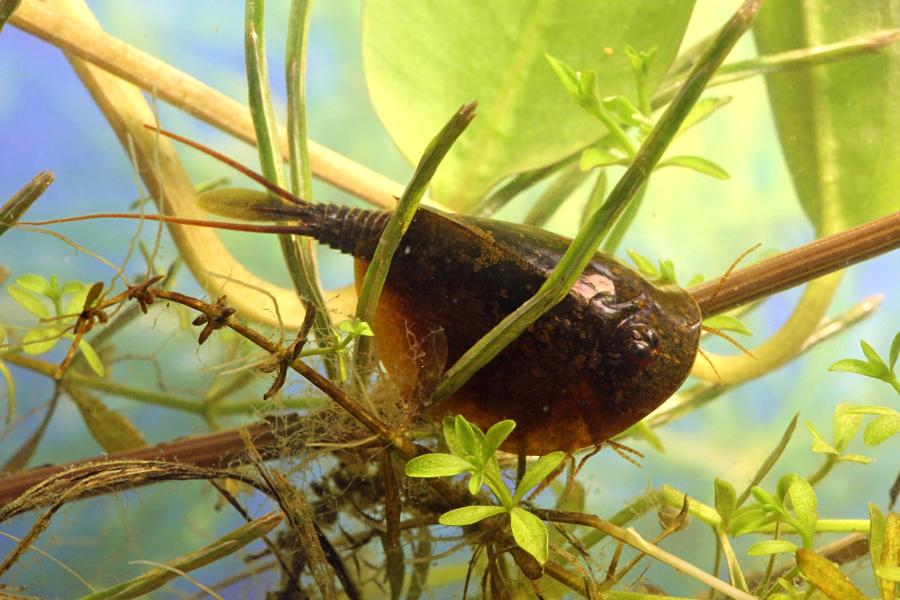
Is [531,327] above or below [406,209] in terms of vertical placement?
below

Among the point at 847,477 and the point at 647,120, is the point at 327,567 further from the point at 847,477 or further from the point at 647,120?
the point at 847,477

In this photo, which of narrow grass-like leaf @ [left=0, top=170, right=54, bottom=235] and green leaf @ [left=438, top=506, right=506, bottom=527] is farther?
narrow grass-like leaf @ [left=0, top=170, right=54, bottom=235]

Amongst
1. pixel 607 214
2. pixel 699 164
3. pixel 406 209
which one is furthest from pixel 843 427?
pixel 406 209

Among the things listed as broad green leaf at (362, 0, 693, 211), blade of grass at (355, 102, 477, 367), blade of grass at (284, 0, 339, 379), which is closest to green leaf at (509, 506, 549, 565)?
blade of grass at (355, 102, 477, 367)

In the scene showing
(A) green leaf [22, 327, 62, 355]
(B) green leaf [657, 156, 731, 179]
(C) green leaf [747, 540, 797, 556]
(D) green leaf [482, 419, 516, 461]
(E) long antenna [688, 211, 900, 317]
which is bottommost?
(C) green leaf [747, 540, 797, 556]

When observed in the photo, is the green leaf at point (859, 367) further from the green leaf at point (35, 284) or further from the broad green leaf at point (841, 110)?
the green leaf at point (35, 284)

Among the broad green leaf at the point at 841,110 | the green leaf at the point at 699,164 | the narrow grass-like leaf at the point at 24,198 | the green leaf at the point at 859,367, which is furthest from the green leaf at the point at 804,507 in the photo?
the narrow grass-like leaf at the point at 24,198

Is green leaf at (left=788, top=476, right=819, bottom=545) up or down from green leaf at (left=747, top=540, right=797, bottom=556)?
up

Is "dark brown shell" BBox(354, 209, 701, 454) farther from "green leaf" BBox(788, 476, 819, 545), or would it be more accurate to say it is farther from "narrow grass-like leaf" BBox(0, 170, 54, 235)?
"narrow grass-like leaf" BBox(0, 170, 54, 235)

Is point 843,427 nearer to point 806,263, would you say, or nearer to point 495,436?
point 806,263
